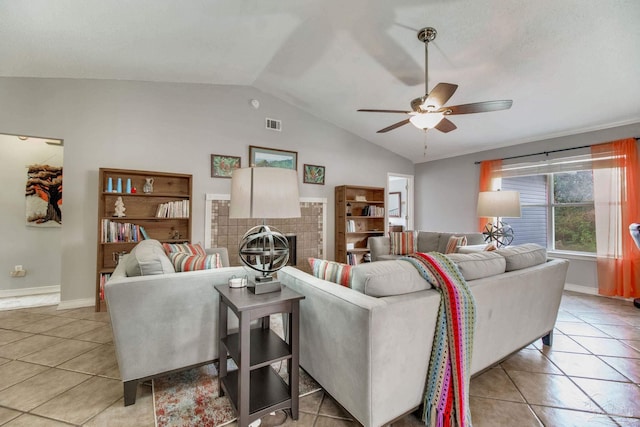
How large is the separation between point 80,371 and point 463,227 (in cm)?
586

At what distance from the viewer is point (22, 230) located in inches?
145

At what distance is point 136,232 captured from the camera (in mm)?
3426

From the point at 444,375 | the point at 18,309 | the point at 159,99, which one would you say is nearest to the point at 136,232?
the point at 18,309

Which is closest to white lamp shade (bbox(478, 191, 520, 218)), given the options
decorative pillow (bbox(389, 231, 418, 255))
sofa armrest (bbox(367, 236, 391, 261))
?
decorative pillow (bbox(389, 231, 418, 255))

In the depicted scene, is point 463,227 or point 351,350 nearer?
point 351,350

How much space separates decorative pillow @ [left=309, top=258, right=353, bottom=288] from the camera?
1.54 m

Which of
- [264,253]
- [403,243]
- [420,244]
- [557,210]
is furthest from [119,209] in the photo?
[557,210]

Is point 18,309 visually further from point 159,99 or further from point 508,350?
point 508,350

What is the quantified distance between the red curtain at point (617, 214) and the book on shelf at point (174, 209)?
18.9 ft

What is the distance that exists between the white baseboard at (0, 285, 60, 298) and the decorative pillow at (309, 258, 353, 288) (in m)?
4.32

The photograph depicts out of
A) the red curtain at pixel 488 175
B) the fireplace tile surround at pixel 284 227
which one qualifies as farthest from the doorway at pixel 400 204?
the fireplace tile surround at pixel 284 227

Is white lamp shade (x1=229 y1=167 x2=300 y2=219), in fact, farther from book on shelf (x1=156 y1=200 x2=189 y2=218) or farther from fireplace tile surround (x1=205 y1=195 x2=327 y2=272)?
fireplace tile surround (x1=205 y1=195 x2=327 y2=272)

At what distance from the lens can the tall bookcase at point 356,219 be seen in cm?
511

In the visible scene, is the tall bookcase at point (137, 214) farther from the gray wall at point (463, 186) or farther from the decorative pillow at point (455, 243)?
the gray wall at point (463, 186)
